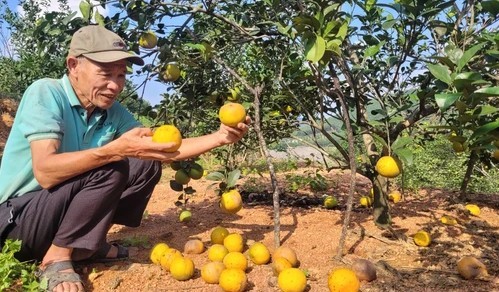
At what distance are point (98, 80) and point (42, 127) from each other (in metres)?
0.36

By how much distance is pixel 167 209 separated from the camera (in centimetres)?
408

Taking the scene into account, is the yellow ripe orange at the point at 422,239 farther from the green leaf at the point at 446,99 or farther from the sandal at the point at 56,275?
the sandal at the point at 56,275

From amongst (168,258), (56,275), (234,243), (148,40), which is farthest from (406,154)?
(56,275)

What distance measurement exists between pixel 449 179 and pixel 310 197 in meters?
2.99

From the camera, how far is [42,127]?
1.93 metres

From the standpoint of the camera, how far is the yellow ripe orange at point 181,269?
7.27 ft

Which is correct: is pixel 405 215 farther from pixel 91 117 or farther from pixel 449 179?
pixel 449 179

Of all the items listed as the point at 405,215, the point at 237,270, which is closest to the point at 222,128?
the point at 237,270

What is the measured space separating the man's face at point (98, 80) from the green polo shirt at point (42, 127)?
7 centimetres

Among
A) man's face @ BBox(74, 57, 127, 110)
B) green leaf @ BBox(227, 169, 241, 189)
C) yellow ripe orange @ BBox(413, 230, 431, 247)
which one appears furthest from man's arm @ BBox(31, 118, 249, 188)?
yellow ripe orange @ BBox(413, 230, 431, 247)

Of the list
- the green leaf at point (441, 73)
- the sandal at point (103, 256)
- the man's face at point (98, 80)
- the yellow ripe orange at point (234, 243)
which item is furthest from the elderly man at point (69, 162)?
the green leaf at point (441, 73)

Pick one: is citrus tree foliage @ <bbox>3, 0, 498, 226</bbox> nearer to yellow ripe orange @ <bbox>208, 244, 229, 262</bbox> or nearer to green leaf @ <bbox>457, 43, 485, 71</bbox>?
green leaf @ <bbox>457, 43, 485, 71</bbox>

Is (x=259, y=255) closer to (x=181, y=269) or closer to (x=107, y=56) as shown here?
(x=181, y=269)

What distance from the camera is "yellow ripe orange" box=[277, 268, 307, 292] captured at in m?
2.01
